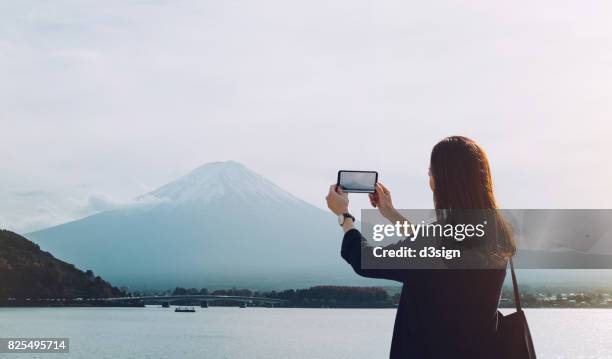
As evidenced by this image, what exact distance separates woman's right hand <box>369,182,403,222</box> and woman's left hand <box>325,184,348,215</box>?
0.12m

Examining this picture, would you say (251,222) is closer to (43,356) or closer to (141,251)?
(141,251)

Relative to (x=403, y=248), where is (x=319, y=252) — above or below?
above

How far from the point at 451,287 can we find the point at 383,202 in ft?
1.16

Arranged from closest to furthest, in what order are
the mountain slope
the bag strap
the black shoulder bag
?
1. the bag strap
2. the black shoulder bag
3. the mountain slope

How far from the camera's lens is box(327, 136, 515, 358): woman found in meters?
2.24

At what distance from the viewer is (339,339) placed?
183 feet

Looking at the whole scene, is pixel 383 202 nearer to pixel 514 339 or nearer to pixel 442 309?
pixel 442 309

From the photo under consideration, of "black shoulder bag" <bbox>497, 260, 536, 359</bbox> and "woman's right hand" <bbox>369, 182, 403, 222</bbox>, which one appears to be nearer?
"black shoulder bag" <bbox>497, 260, 536, 359</bbox>

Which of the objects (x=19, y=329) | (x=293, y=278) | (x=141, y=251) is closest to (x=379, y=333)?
(x=19, y=329)

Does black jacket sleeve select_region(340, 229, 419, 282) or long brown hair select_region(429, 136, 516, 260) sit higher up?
long brown hair select_region(429, 136, 516, 260)

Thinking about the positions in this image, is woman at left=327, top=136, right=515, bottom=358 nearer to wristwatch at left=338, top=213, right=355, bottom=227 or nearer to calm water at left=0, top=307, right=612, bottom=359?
wristwatch at left=338, top=213, right=355, bottom=227

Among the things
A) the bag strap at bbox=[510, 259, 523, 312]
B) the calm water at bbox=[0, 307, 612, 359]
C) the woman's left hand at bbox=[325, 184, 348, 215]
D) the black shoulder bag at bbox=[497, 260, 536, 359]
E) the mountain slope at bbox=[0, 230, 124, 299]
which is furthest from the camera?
the mountain slope at bbox=[0, 230, 124, 299]

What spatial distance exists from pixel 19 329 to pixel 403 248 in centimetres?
6222

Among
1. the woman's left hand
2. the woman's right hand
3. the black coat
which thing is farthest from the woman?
the woman's right hand
